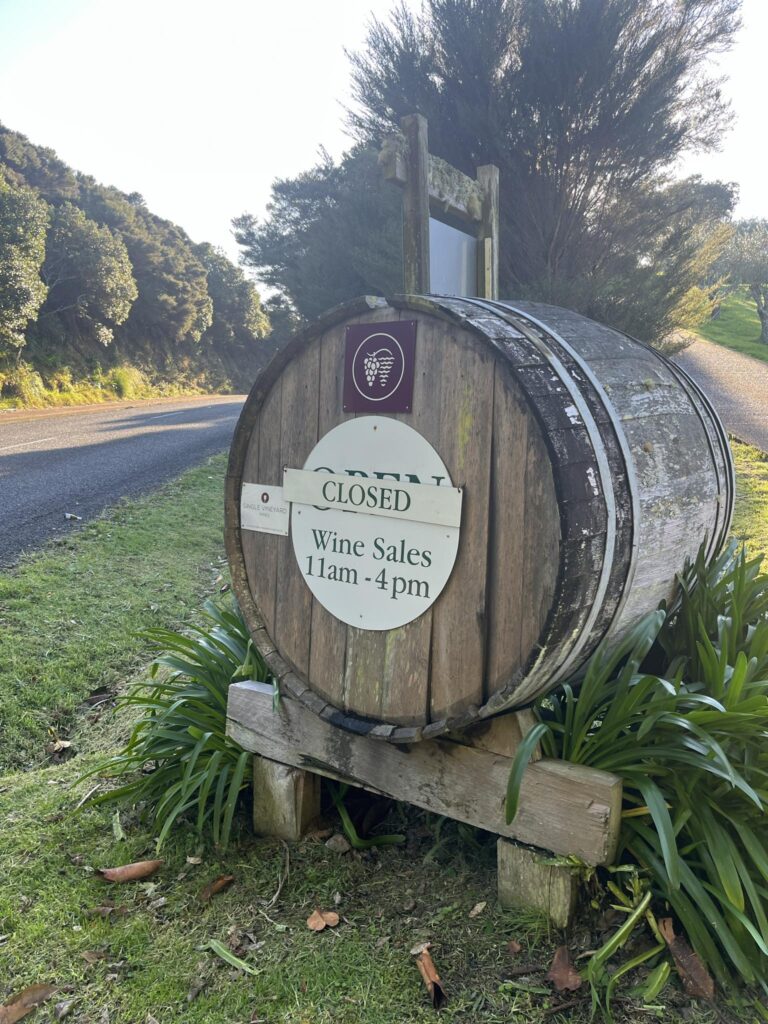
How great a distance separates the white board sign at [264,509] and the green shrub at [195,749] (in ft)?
1.90

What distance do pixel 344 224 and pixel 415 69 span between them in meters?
2.68

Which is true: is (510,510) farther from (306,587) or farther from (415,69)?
(415,69)

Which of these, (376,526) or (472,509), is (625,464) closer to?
(472,509)

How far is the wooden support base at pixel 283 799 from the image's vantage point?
241cm

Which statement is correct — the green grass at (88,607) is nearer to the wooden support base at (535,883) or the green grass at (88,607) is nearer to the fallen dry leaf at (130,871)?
the fallen dry leaf at (130,871)

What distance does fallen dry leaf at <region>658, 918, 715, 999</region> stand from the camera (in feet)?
5.65

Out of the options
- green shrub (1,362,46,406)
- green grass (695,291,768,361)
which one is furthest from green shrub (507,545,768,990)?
green grass (695,291,768,361)

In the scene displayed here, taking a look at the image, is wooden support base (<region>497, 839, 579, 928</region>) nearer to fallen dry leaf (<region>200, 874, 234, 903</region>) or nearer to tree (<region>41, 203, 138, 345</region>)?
fallen dry leaf (<region>200, 874, 234, 903</region>)

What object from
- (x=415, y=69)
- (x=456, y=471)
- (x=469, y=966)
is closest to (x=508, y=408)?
(x=456, y=471)

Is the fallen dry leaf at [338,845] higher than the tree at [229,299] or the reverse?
the reverse

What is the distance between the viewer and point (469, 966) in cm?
186

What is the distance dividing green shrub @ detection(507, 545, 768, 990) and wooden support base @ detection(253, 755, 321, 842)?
0.79 meters

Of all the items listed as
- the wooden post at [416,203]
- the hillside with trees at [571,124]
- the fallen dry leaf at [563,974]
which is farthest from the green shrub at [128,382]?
the fallen dry leaf at [563,974]

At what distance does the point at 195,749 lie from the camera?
2.59m
